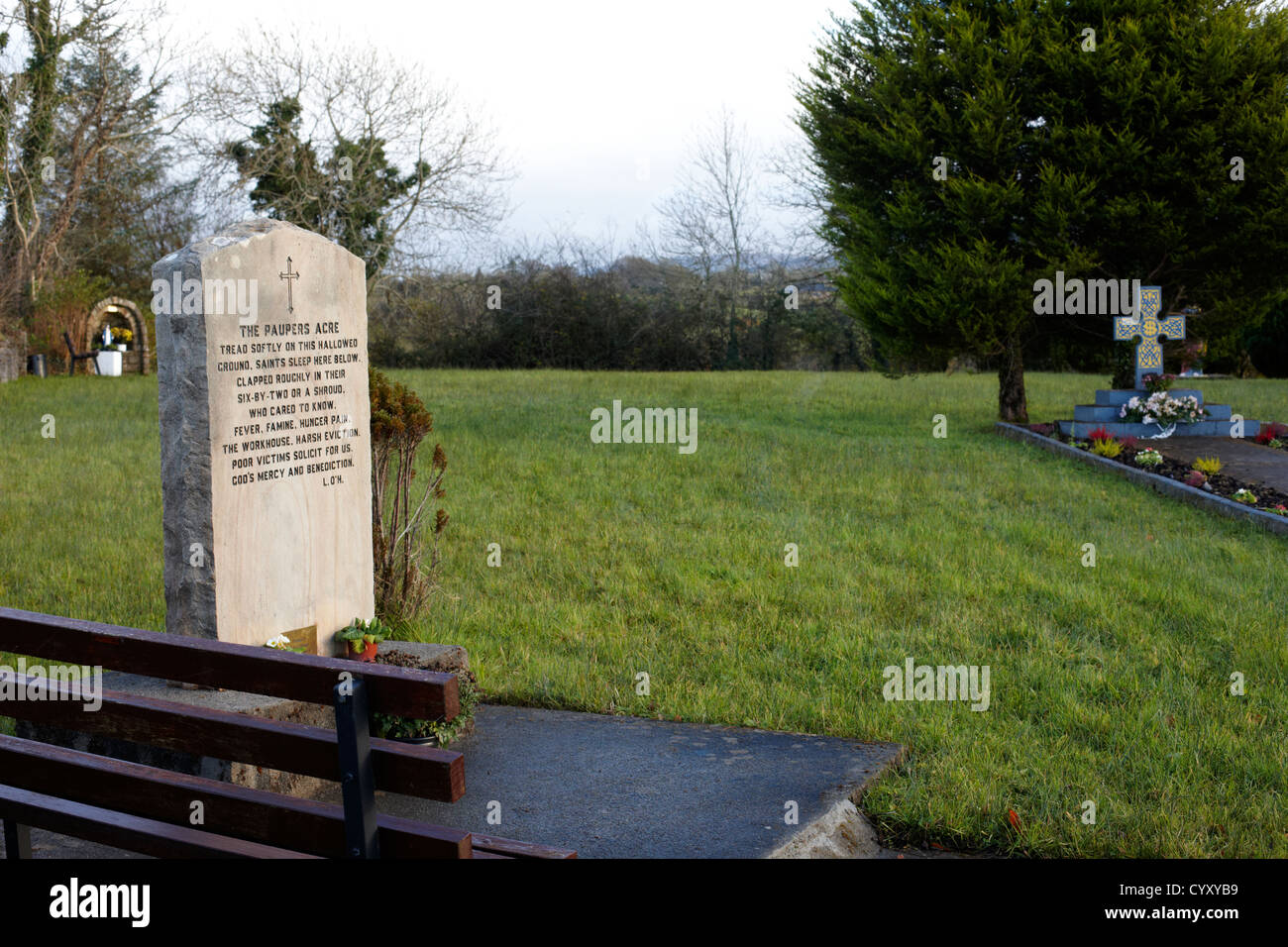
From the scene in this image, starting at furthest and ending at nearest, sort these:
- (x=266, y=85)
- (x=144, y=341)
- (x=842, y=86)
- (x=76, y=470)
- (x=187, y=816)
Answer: (x=144, y=341), (x=266, y=85), (x=842, y=86), (x=76, y=470), (x=187, y=816)

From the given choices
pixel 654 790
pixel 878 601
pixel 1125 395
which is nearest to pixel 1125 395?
pixel 1125 395

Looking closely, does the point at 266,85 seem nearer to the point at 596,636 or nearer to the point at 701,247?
the point at 701,247

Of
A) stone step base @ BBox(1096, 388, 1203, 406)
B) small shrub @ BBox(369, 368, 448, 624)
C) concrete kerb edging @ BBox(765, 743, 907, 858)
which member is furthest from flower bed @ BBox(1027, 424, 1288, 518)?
small shrub @ BBox(369, 368, 448, 624)

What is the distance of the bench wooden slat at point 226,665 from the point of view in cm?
275

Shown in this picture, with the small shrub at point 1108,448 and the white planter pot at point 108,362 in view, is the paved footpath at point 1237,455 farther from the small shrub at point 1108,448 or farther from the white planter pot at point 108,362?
the white planter pot at point 108,362

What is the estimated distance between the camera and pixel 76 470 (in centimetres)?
1325

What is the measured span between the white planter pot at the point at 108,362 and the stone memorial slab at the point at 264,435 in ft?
90.4

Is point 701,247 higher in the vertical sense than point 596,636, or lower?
higher

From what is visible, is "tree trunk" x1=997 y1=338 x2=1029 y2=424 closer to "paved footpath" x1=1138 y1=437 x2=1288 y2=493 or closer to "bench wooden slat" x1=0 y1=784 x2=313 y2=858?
"paved footpath" x1=1138 y1=437 x2=1288 y2=493

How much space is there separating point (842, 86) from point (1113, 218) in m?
4.91

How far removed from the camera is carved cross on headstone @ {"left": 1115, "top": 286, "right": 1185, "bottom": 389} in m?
16.6

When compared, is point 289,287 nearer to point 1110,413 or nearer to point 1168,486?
point 1168,486

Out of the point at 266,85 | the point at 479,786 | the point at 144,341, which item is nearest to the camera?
the point at 479,786

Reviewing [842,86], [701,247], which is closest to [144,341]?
[701,247]
